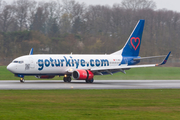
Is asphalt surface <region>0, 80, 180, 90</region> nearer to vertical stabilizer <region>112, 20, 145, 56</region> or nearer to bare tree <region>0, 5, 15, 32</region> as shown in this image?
vertical stabilizer <region>112, 20, 145, 56</region>

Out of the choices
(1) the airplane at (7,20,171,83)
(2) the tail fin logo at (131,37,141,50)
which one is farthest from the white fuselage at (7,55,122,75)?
(2) the tail fin logo at (131,37,141,50)

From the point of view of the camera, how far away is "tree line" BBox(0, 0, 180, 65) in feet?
277

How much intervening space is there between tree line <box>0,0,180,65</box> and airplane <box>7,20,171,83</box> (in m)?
36.0

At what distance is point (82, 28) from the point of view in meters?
106

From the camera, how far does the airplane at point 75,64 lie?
3809cm

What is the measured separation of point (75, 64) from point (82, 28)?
214 ft

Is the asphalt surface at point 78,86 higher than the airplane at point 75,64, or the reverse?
the airplane at point 75,64

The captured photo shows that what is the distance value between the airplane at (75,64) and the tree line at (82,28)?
35979 mm
